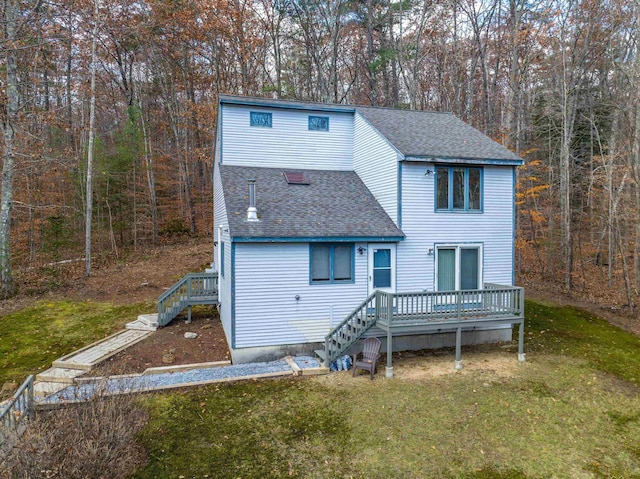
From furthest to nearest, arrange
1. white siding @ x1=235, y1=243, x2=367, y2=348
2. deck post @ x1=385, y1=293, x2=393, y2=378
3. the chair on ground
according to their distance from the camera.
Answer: white siding @ x1=235, y1=243, x2=367, y2=348 → deck post @ x1=385, y1=293, x2=393, y2=378 → the chair on ground

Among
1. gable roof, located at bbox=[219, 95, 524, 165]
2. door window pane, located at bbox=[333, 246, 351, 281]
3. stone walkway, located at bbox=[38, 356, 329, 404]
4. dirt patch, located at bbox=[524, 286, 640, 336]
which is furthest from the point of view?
dirt patch, located at bbox=[524, 286, 640, 336]

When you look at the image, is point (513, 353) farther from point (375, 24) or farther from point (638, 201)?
point (375, 24)

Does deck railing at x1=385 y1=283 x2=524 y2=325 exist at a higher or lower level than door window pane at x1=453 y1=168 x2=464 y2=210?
lower

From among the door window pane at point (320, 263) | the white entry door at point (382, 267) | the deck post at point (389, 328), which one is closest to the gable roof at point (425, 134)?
the white entry door at point (382, 267)

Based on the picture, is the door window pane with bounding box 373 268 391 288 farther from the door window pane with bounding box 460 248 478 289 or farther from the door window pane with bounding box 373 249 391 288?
the door window pane with bounding box 460 248 478 289

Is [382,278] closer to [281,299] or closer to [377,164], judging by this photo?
[281,299]

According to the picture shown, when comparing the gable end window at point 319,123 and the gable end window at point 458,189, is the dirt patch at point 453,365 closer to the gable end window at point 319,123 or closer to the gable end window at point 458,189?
the gable end window at point 458,189

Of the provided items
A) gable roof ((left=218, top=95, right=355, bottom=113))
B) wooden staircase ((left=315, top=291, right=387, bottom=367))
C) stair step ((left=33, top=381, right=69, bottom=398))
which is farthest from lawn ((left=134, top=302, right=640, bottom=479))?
gable roof ((left=218, top=95, right=355, bottom=113))
